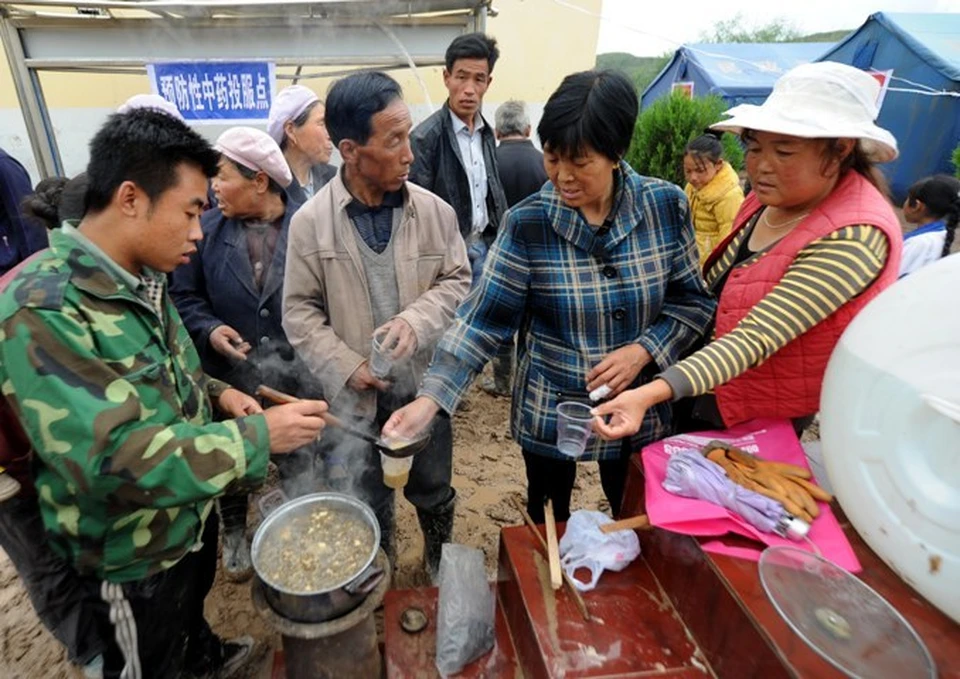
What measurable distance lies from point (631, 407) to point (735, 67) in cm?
1641

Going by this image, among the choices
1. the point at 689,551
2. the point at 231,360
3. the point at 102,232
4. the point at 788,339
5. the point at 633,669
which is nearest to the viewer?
the point at 633,669

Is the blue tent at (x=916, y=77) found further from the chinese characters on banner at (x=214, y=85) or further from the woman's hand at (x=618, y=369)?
the woman's hand at (x=618, y=369)

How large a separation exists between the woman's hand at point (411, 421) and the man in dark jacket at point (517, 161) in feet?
11.1

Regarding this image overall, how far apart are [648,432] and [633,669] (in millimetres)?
1085

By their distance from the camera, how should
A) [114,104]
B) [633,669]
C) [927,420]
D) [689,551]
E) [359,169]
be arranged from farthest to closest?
1. [114,104]
2. [359,169]
3. [689,551]
4. [633,669]
5. [927,420]

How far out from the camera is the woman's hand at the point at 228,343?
286cm

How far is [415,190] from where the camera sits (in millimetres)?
2787

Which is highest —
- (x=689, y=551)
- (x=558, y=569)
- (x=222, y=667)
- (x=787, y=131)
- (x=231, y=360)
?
(x=787, y=131)

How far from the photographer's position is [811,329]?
1.66 meters

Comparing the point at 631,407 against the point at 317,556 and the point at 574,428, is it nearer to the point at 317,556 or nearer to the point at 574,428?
the point at 574,428

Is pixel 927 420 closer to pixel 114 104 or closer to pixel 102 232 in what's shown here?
pixel 102 232

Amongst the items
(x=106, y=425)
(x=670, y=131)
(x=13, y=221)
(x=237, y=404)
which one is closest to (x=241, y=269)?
(x=237, y=404)

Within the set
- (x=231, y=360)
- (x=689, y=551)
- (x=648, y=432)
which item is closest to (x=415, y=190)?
(x=231, y=360)

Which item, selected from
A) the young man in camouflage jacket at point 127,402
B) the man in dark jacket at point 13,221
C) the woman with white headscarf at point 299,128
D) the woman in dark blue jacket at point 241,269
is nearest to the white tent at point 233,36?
the woman with white headscarf at point 299,128
